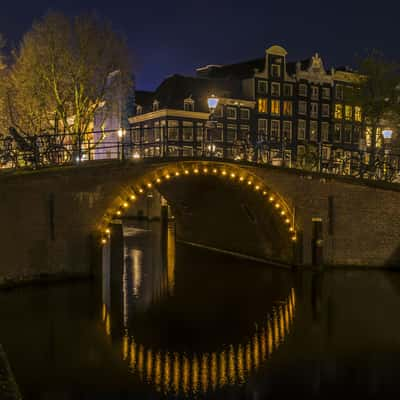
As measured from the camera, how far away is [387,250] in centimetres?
2164

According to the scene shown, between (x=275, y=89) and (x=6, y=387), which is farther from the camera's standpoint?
(x=275, y=89)

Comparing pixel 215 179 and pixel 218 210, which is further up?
pixel 215 179

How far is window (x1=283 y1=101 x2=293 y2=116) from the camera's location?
159ft

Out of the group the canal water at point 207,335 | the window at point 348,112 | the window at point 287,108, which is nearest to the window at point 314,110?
the window at point 287,108

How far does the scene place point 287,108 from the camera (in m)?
48.5

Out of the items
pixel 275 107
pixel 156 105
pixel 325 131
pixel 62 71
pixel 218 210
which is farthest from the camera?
pixel 325 131

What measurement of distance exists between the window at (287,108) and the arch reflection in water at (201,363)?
35829 millimetres

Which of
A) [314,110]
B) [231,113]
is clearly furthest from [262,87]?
[314,110]

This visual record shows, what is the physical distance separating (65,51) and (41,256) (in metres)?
14.2

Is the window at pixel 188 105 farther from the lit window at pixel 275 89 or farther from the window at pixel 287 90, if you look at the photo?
the window at pixel 287 90

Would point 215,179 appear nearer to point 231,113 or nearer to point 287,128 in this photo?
point 231,113

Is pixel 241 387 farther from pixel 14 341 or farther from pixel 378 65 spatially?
pixel 378 65

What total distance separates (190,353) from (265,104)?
121ft

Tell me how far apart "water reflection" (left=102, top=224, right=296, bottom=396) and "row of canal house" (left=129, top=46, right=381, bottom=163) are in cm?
2462
